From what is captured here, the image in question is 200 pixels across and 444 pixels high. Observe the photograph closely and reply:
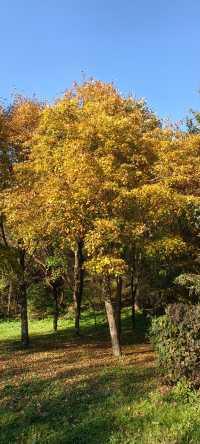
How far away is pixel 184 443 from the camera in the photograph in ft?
31.7

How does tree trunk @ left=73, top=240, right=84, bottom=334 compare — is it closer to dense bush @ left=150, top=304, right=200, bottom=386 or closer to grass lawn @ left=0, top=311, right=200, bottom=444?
grass lawn @ left=0, top=311, right=200, bottom=444

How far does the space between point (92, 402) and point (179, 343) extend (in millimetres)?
2669

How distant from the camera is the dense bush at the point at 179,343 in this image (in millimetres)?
12469

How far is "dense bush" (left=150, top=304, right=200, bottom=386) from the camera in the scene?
12469 millimetres

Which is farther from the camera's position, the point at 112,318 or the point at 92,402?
the point at 112,318

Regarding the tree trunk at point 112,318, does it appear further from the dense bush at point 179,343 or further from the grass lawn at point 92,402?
the dense bush at point 179,343

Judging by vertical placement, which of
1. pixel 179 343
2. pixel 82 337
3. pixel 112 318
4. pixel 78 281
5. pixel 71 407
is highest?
pixel 78 281

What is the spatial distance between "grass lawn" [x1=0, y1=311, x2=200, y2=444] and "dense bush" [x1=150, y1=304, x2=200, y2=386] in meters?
0.48

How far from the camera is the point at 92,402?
520 inches

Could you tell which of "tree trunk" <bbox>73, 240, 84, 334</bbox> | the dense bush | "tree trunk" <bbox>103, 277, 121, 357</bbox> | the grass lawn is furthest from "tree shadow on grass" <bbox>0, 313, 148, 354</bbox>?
the dense bush

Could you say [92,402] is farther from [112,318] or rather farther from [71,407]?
[112,318]

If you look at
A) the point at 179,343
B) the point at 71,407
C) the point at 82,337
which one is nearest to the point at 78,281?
the point at 82,337

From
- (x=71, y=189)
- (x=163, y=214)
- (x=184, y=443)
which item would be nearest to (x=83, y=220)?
(x=71, y=189)

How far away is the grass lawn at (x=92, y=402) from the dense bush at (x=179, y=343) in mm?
484
